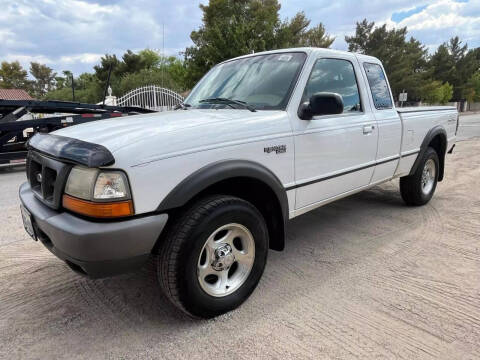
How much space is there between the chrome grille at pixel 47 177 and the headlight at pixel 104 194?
19cm

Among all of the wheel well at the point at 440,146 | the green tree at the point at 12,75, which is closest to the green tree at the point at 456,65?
the wheel well at the point at 440,146

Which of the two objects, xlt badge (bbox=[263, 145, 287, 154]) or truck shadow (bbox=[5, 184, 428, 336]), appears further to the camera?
xlt badge (bbox=[263, 145, 287, 154])

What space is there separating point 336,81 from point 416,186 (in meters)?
2.14

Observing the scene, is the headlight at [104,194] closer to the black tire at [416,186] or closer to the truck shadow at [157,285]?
the truck shadow at [157,285]

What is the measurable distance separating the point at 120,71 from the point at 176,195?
46021 mm

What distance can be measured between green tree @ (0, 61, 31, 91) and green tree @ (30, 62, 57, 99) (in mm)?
7472

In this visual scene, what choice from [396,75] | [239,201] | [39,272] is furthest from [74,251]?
[396,75]

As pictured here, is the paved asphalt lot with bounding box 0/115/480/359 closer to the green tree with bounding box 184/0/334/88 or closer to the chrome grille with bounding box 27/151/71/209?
the chrome grille with bounding box 27/151/71/209

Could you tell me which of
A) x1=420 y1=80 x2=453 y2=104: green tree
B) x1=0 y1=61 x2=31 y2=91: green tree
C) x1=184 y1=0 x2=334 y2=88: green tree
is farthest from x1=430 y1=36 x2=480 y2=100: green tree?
x1=0 y1=61 x2=31 y2=91: green tree

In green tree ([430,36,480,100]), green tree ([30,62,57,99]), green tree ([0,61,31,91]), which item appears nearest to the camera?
green tree ([430,36,480,100])

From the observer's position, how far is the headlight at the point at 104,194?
189 cm

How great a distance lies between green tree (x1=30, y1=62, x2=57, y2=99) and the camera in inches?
3154

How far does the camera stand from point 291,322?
2.35 metres

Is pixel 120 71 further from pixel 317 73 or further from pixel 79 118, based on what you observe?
pixel 317 73
